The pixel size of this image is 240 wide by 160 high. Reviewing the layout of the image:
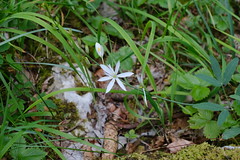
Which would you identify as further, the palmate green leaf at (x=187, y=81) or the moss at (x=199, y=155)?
the palmate green leaf at (x=187, y=81)

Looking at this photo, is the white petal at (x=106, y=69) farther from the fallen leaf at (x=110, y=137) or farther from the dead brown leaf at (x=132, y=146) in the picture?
the dead brown leaf at (x=132, y=146)

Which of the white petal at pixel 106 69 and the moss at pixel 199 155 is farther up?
the white petal at pixel 106 69

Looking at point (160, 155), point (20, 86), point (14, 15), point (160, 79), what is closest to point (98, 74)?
point (160, 79)

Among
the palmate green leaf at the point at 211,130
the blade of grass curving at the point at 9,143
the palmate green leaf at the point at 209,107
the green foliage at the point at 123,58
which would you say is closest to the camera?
the blade of grass curving at the point at 9,143

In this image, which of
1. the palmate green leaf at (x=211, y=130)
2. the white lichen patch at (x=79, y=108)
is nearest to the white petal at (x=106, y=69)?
the white lichen patch at (x=79, y=108)

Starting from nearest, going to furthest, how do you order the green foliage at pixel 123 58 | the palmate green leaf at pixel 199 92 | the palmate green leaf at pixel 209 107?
1. the palmate green leaf at pixel 209 107
2. the palmate green leaf at pixel 199 92
3. the green foliage at pixel 123 58

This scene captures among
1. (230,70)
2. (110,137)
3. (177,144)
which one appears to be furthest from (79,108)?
(230,70)

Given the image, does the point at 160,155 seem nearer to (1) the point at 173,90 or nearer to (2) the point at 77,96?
(1) the point at 173,90
